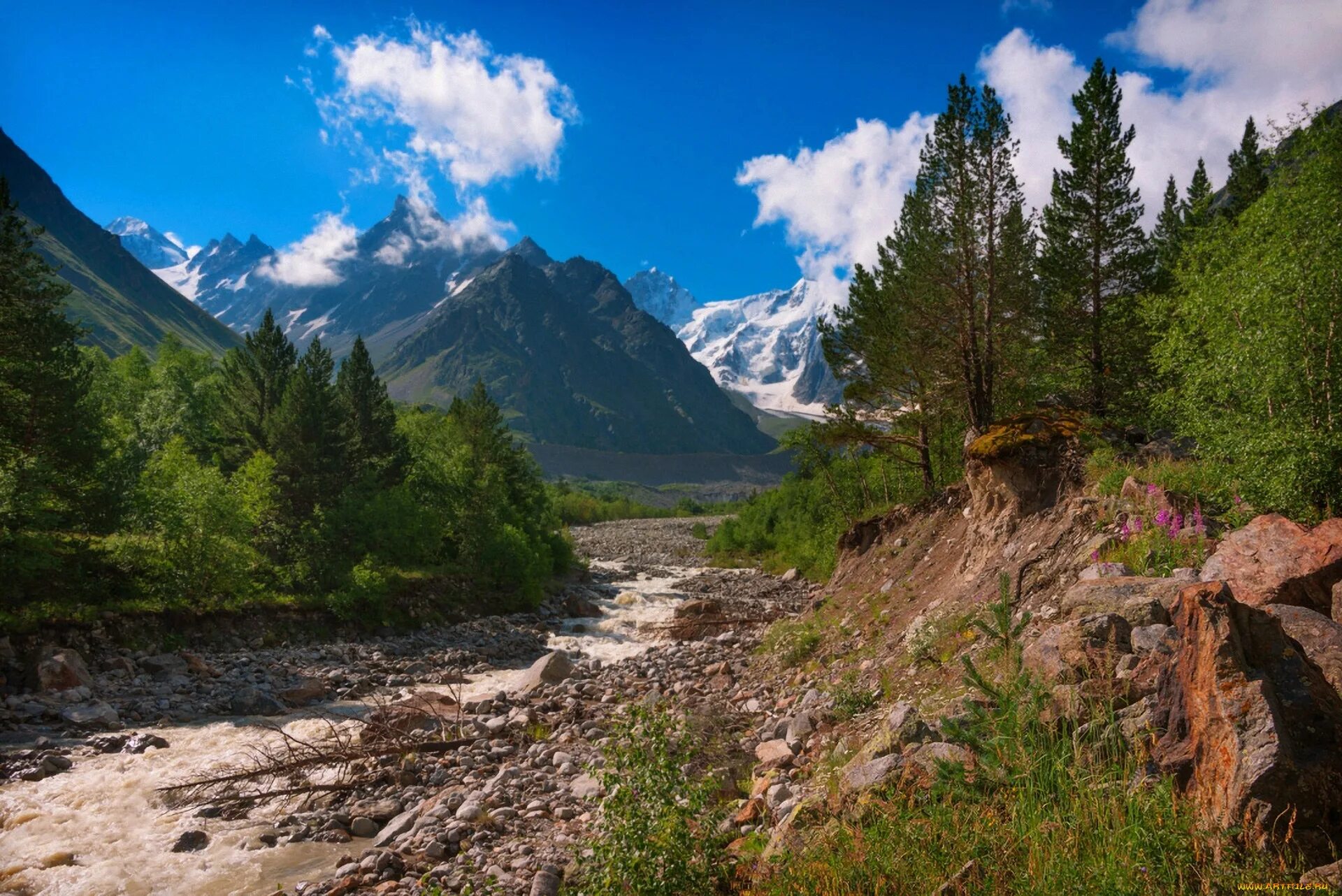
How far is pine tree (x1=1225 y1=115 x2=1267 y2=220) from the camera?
32750 millimetres

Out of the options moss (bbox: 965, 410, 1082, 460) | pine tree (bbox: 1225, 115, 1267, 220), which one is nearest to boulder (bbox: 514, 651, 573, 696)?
moss (bbox: 965, 410, 1082, 460)

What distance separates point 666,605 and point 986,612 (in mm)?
25237

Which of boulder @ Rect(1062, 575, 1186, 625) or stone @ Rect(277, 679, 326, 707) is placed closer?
boulder @ Rect(1062, 575, 1186, 625)

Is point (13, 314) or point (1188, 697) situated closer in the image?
point (1188, 697)

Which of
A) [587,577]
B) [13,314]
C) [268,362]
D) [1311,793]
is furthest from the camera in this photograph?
[587,577]

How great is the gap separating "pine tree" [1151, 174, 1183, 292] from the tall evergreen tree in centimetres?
64

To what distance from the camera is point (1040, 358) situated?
22344 millimetres

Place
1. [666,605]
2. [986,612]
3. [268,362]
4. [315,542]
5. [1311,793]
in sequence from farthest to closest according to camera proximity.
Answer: [268,362], [666,605], [315,542], [986,612], [1311,793]

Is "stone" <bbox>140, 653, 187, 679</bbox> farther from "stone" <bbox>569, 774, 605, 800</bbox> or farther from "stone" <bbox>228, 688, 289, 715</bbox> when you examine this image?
"stone" <bbox>569, 774, 605, 800</bbox>

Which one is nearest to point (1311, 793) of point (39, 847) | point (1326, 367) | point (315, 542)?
point (1326, 367)

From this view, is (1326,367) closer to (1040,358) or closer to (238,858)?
(1040,358)

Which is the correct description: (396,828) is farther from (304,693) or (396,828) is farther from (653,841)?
(304,693)

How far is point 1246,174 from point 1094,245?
1956cm

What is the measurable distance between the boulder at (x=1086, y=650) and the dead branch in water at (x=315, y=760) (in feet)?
35.6
